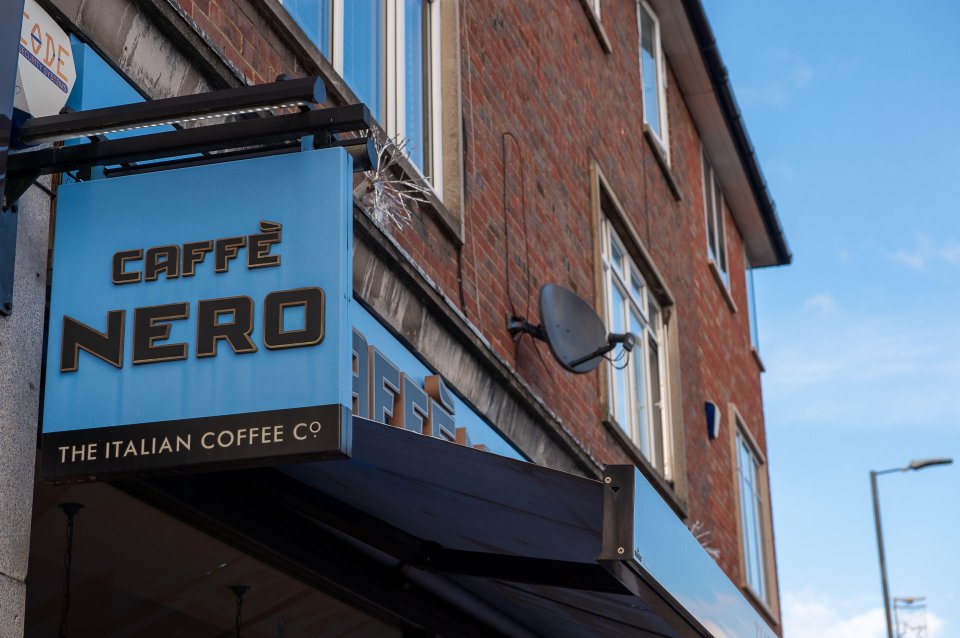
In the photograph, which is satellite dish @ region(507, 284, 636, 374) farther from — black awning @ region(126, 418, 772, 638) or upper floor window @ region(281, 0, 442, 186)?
black awning @ region(126, 418, 772, 638)

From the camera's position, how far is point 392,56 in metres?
8.42

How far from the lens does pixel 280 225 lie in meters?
4.48

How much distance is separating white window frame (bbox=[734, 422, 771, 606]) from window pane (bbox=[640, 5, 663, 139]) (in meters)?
3.56

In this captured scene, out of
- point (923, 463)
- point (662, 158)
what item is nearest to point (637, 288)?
point (662, 158)

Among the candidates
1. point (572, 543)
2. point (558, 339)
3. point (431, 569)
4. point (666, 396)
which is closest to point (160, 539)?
point (431, 569)

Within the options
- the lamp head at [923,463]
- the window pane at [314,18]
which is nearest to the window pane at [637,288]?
the window pane at [314,18]

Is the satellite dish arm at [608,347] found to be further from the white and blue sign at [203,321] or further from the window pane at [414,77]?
the white and blue sign at [203,321]

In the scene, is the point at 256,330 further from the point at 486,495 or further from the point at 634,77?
the point at 634,77

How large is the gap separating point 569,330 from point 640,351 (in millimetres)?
3349

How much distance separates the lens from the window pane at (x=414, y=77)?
8.52 metres

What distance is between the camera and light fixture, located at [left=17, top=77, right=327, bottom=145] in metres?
4.43

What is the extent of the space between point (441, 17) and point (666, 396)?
515cm

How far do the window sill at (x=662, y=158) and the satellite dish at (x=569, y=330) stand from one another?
13.3ft

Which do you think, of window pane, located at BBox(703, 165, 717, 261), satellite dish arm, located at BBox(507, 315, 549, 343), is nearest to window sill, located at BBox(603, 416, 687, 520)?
satellite dish arm, located at BBox(507, 315, 549, 343)
